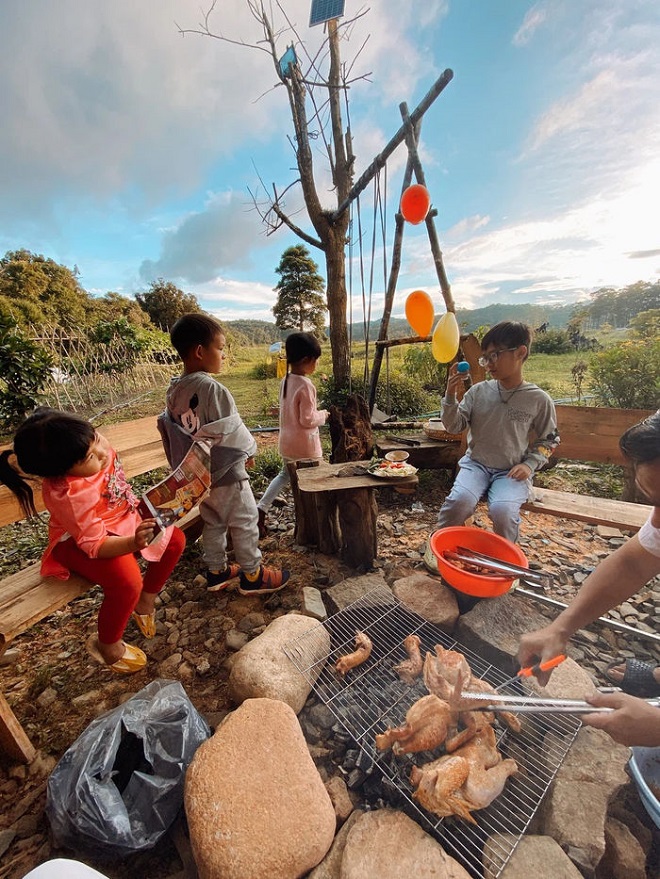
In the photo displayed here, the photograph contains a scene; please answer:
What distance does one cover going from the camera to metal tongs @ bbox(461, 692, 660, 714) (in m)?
1.24

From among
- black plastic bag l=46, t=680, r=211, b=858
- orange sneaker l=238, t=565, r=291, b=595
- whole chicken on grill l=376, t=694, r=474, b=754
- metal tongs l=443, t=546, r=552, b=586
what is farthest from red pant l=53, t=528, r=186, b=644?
metal tongs l=443, t=546, r=552, b=586

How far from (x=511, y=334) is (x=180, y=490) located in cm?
263

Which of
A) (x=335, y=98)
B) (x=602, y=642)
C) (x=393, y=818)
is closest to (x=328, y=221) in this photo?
(x=335, y=98)

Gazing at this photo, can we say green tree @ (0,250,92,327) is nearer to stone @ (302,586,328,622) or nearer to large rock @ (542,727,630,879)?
stone @ (302,586,328,622)

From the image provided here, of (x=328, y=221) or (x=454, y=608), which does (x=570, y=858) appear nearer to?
(x=454, y=608)

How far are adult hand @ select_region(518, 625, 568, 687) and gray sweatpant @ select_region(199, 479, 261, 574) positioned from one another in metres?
1.84

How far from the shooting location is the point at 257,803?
127 cm

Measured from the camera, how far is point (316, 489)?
8.80 feet

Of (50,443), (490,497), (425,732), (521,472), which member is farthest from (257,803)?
(521,472)

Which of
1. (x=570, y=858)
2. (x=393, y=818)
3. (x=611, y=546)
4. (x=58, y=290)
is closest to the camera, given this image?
(x=570, y=858)

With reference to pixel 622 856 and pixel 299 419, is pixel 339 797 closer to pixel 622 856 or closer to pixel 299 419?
pixel 622 856

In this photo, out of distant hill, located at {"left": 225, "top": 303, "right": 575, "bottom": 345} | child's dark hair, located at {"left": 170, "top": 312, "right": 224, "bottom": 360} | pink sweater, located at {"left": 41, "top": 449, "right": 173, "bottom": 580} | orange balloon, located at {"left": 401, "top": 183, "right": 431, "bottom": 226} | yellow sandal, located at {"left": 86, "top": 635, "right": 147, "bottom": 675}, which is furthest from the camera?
distant hill, located at {"left": 225, "top": 303, "right": 575, "bottom": 345}

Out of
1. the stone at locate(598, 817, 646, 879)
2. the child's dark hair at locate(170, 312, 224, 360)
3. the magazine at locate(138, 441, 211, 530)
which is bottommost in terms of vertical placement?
the stone at locate(598, 817, 646, 879)

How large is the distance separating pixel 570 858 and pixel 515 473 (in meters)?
2.06
